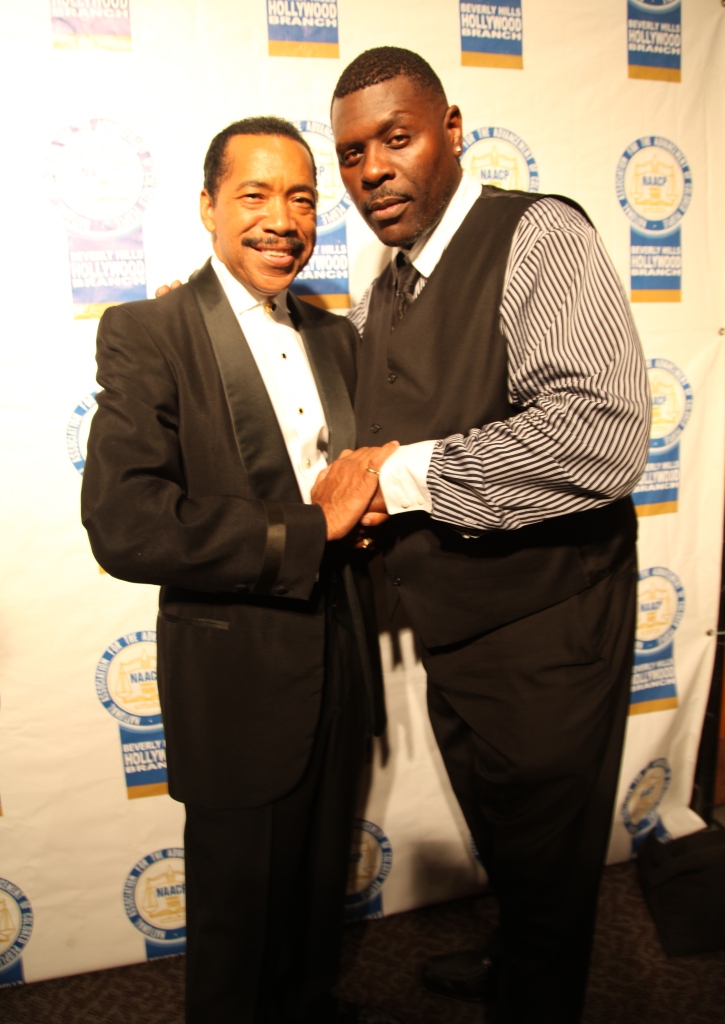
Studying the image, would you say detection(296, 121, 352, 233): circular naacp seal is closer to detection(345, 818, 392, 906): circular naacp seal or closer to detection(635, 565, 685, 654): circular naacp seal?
detection(635, 565, 685, 654): circular naacp seal

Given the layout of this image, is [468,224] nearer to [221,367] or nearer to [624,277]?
[221,367]

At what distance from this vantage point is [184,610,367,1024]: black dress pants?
53.2 inches

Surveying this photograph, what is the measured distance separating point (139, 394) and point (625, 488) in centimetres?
92

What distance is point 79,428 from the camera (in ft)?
5.58

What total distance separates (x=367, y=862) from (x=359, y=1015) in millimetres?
443

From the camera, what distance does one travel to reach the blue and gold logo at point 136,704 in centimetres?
181

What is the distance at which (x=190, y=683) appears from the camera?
4.30 ft

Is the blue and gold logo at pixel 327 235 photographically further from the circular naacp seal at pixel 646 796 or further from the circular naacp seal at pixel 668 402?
the circular naacp seal at pixel 646 796

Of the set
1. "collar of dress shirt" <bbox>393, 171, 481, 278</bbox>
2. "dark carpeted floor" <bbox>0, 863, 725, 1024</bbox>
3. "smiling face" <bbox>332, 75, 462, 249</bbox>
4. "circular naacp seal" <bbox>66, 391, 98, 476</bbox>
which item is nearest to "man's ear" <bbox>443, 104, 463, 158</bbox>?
"smiling face" <bbox>332, 75, 462, 249</bbox>

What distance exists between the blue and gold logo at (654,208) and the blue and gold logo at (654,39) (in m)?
0.18

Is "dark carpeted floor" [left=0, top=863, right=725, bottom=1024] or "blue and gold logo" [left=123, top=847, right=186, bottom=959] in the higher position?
"blue and gold logo" [left=123, top=847, right=186, bottom=959]

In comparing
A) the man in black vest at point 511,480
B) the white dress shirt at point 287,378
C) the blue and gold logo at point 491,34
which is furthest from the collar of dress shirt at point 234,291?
the blue and gold logo at point 491,34

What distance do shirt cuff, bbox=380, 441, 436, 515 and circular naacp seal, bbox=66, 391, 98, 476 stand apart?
3.00 ft

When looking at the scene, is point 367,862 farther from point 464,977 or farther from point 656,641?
point 656,641
